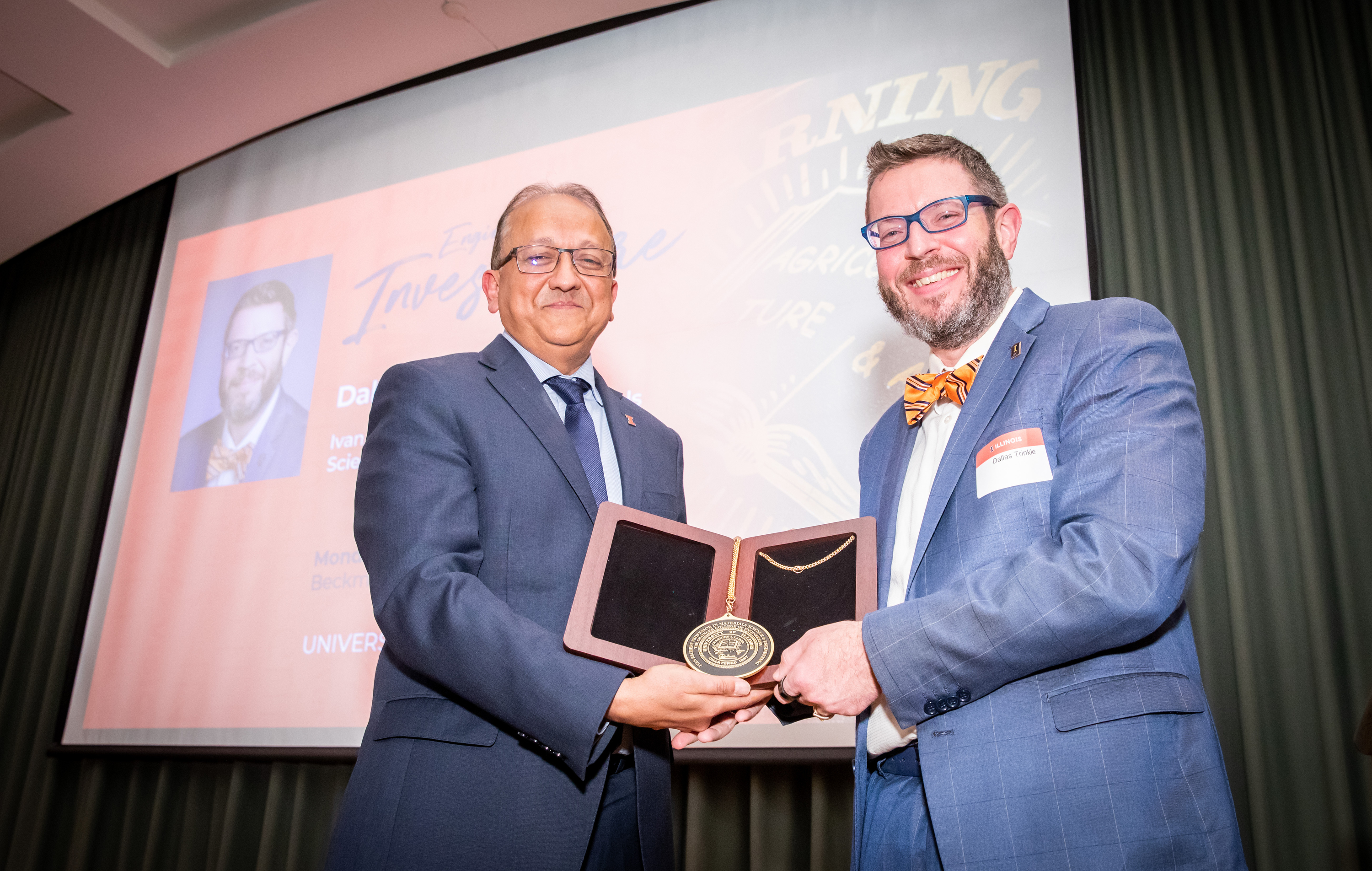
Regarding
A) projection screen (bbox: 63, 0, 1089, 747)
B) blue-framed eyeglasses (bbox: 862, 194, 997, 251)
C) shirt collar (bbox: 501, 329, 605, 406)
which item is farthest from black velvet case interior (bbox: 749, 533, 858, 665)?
projection screen (bbox: 63, 0, 1089, 747)

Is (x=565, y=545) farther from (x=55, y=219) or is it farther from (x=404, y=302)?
(x=55, y=219)

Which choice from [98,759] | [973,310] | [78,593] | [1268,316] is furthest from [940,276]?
[78,593]

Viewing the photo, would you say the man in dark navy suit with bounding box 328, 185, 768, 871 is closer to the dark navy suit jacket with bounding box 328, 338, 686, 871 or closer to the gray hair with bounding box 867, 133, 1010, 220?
the dark navy suit jacket with bounding box 328, 338, 686, 871

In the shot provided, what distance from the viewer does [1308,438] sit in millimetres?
2881

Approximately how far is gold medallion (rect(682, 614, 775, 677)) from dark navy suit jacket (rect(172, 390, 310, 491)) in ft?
10.3

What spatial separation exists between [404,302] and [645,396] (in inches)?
57.2

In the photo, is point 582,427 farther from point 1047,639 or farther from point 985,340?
point 1047,639

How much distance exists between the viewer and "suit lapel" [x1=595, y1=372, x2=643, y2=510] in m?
2.10

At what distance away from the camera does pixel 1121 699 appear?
142 cm

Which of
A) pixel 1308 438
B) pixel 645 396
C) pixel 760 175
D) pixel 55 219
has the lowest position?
pixel 1308 438

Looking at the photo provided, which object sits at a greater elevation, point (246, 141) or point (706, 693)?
point (246, 141)

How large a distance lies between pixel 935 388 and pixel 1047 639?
0.70m

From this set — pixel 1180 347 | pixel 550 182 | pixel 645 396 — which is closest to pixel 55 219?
pixel 550 182

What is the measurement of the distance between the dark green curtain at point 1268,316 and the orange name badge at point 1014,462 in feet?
5.37
